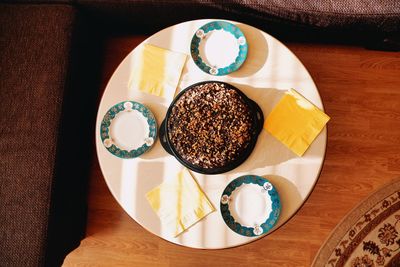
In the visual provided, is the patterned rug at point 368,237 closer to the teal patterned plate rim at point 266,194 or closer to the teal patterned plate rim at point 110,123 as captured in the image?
the teal patterned plate rim at point 266,194

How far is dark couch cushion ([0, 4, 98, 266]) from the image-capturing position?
1521mm

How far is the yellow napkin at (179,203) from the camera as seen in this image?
4.58ft

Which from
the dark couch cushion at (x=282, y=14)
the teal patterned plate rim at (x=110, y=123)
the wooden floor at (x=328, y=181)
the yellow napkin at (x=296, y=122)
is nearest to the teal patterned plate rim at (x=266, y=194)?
the yellow napkin at (x=296, y=122)

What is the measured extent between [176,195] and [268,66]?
61 cm

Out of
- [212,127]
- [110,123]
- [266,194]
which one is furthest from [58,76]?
[266,194]

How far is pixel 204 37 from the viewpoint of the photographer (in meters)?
1.51

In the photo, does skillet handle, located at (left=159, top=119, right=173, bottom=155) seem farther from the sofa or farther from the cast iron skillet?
the sofa

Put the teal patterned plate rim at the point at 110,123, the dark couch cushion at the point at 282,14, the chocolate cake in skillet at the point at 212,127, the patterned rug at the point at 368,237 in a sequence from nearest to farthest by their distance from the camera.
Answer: the chocolate cake in skillet at the point at 212,127 < the teal patterned plate rim at the point at 110,123 < the dark couch cushion at the point at 282,14 < the patterned rug at the point at 368,237

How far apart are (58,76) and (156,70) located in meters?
0.46

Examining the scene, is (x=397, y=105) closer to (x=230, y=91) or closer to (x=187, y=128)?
(x=230, y=91)

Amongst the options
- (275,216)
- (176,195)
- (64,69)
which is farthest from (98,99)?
(275,216)

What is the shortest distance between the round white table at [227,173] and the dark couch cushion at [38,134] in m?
0.27

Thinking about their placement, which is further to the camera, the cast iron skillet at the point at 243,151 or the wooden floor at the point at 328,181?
the wooden floor at the point at 328,181

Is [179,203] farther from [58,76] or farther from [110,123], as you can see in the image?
[58,76]
